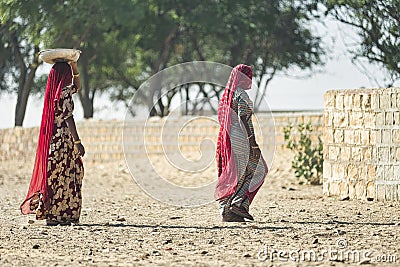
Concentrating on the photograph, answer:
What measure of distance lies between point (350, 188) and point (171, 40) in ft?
75.1

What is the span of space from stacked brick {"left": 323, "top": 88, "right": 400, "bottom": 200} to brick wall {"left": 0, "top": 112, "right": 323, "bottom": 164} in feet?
17.5

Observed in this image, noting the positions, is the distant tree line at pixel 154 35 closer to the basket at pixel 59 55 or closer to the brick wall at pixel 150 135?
the brick wall at pixel 150 135

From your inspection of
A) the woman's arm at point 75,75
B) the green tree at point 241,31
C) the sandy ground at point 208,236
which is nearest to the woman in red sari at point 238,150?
the sandy ground at point 208,236

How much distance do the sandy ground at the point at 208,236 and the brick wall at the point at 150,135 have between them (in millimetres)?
6069

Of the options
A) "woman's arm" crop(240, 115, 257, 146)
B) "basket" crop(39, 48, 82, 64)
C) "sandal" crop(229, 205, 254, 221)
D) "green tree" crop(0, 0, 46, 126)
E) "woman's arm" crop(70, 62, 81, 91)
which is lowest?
"sandal" crop(229, 205, 254, 221)

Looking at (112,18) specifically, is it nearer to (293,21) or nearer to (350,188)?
(293,21)

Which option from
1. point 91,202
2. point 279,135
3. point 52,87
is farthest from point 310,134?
point 52,87

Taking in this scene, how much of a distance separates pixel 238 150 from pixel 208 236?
1470mm

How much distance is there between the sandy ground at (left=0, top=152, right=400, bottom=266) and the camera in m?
8.13

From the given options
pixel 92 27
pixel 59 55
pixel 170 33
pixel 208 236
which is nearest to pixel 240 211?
pixel 208 236

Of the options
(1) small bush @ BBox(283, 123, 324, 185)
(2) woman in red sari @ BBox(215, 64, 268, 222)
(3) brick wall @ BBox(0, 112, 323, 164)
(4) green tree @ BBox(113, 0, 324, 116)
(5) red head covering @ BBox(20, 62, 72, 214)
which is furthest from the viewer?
(4) green tree @ BBox(113, 0, 324, 116)

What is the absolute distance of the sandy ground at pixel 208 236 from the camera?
813cm

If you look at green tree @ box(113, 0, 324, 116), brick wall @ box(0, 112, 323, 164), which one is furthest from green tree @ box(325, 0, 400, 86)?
green tree @ box(113, 0, 324, 116)

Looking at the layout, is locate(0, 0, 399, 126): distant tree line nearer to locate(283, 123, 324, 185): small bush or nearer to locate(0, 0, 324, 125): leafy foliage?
locate(0, 0, 324, 125): leafy foliage
